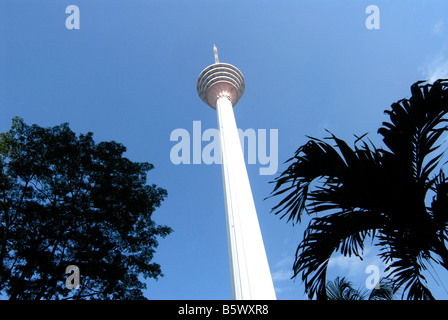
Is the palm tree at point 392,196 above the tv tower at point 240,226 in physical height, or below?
below

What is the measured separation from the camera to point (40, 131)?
46.6ft

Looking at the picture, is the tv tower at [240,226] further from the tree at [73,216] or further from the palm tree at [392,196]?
the palm tree at [392,196]

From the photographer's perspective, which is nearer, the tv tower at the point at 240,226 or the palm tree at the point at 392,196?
the palm tree at the point at 392,196

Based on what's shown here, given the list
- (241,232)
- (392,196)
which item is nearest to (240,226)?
(241,232)

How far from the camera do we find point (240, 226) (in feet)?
53.3

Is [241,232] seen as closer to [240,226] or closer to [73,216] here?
[240,226]

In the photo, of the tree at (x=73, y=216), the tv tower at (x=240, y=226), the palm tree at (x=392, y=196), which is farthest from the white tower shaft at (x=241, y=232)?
the palm tree at (x=392, y=196)

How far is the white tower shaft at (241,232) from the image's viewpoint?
13.2 meters

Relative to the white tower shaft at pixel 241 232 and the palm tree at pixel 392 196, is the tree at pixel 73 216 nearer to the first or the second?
the white tower shaft at pixel 241 232

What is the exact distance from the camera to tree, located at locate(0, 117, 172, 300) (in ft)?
39.0

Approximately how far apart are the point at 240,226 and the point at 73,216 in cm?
789
